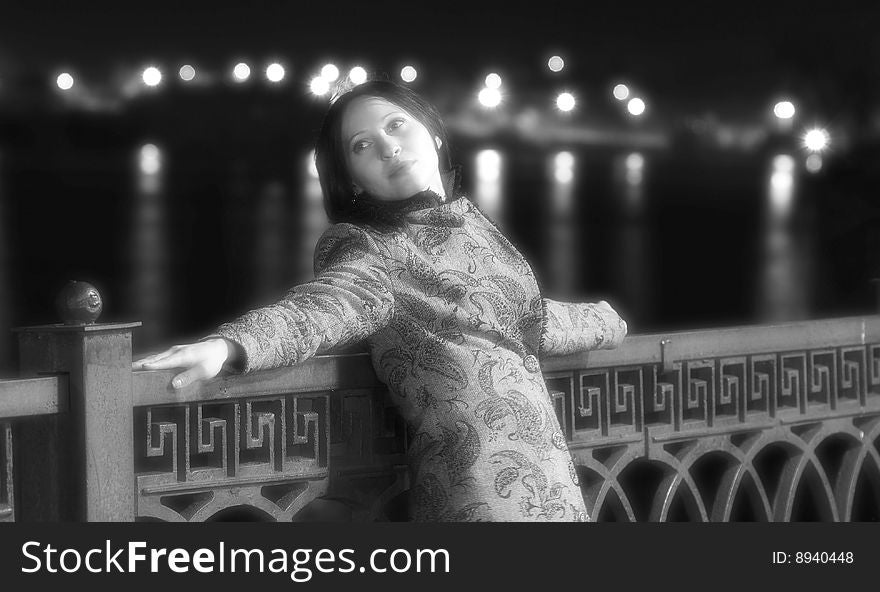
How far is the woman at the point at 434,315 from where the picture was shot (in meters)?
2.33

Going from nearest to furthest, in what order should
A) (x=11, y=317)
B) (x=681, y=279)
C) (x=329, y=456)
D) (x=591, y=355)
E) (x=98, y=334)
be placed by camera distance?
(x=98, y=334) < (x=329, y=456) < (x=591, y=355) < (x=11, y=317) < (x=681, y=279)

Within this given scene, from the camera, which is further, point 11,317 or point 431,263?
point 11,317

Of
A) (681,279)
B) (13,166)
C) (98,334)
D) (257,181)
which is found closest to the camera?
(98,334)

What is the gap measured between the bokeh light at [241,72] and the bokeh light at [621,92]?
8104 millimetres

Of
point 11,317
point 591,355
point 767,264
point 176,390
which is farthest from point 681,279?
point 176,390

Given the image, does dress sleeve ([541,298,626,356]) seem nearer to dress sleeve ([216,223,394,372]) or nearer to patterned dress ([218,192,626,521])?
patterned dress ([218,192,626,521])

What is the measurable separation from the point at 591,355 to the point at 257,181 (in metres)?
17.3

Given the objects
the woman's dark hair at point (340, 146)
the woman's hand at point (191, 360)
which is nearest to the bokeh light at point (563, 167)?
the woman's dark hair at point (340, 146)

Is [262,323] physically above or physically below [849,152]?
below

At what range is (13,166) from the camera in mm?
22047

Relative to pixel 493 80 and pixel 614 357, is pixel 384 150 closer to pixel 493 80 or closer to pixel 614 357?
pixel 614 357

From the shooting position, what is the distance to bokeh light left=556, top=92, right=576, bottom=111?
1180 inches

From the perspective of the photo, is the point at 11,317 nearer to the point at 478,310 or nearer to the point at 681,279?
the point at 681,279

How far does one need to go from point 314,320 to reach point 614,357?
701 millimetres
